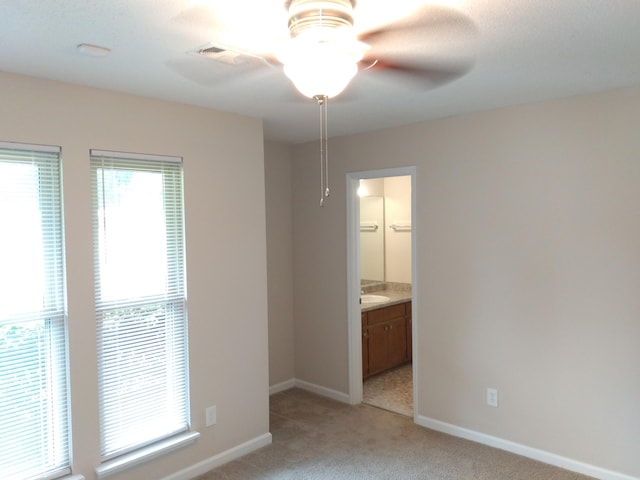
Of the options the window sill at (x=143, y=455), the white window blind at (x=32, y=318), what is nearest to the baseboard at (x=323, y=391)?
the window sill at (x=143, y=455)

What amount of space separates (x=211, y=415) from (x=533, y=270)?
94.0 inches

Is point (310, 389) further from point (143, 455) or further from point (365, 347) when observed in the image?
point (143, 455)

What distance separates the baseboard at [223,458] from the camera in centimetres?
299

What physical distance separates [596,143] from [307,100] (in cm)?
182

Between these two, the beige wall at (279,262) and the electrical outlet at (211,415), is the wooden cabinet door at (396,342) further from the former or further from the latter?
the electrical outlet at (211,415)

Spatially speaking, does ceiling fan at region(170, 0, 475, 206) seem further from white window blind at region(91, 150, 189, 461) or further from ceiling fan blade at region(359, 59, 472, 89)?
white window blind at region(91, 150, 189, 461)

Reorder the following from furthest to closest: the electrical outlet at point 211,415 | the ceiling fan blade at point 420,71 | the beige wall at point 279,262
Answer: the beige wall at point 279,262
the electrical outlet at point 211,415
the ceiling fan blade at point 420,71

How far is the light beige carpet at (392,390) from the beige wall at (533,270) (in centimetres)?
47

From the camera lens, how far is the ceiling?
1673mm

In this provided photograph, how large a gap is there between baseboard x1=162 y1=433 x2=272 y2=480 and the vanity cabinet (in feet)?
4.98

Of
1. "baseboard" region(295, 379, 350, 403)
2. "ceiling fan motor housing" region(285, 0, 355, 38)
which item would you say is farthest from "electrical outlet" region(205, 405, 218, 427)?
"ceiling fan motor housing" region(285, 0, 355, 38)

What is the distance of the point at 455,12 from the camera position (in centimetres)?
171

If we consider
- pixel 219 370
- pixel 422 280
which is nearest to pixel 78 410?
pixel 219 370

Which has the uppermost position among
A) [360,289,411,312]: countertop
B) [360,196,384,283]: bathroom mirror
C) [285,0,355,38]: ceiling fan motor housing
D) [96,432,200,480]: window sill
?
[285,0,355,38]: ceiling fan motor housing
